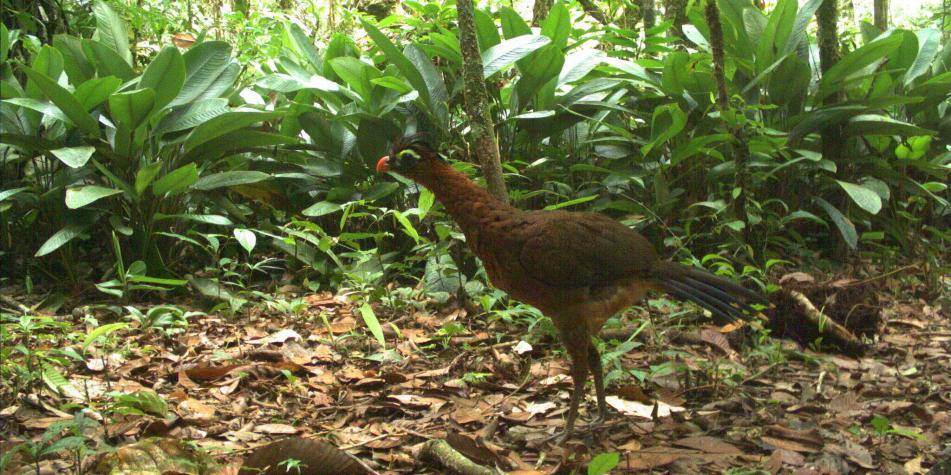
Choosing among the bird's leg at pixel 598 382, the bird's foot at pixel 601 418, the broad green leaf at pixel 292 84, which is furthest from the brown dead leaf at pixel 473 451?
the broad green leaf at pixel 292 84

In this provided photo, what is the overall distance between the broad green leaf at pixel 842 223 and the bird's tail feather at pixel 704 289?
2248 mm

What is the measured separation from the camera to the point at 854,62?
536cm

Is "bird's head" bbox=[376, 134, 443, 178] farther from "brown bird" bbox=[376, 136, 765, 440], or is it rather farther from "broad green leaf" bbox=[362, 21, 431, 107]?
"broad green leaf" bbox=[362, 21, 431, 107]

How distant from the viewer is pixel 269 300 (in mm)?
4570

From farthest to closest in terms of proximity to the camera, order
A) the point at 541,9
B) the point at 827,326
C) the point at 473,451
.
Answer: the point at 541,9
the point at 827,326
the point at 473,451

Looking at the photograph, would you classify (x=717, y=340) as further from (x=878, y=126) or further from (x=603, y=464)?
(x=878, y=126)

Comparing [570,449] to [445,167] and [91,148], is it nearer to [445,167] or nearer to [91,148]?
[445,167]

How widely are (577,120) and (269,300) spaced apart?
2.58 m

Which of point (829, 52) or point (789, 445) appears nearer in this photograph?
point (789, 445)

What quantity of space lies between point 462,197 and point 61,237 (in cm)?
265

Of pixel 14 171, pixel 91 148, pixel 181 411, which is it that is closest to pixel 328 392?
pixel 181 411

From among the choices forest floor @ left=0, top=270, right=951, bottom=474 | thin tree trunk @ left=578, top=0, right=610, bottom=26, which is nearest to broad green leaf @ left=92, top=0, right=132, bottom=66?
forest floor @ left=0, top=270, right=951, bottom=474

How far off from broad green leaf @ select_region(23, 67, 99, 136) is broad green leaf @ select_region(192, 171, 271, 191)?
0.66 meters

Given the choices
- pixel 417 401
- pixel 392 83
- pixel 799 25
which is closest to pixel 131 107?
pixel 392 83
